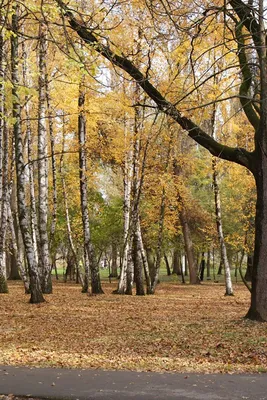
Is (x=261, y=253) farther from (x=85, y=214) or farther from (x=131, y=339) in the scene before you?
(x=85, y=214)

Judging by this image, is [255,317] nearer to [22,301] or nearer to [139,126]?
[22,301]

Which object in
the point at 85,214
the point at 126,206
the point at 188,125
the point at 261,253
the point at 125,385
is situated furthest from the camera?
the point at 126,206

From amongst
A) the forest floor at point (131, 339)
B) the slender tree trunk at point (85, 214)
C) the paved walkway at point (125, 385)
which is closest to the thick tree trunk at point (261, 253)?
the forest floor at point (131, 339)

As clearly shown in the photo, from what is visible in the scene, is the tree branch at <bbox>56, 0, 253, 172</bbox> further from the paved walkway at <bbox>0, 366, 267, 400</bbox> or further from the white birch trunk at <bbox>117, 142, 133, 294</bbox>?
the white birch trunk at <bbox>117, 142, 133, 294</bbox>

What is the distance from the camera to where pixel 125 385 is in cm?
507

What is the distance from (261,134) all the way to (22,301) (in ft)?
28.8

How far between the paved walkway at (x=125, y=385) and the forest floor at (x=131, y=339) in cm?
45

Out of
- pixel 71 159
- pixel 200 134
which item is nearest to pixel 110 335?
pixel 200 134

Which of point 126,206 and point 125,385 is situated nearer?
point 125,385

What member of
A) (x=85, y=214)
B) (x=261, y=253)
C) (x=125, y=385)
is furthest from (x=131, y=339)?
(x=85, y=214)

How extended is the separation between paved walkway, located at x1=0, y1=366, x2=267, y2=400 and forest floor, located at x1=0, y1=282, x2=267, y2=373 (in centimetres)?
45

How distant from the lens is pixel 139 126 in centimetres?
1753

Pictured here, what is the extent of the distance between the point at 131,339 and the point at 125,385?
10.4 ft

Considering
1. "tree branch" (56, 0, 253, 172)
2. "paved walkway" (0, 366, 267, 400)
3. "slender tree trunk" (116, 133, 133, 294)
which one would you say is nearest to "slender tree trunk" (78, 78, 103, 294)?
"slender tree trunk" (116, 133, 133, 294)
